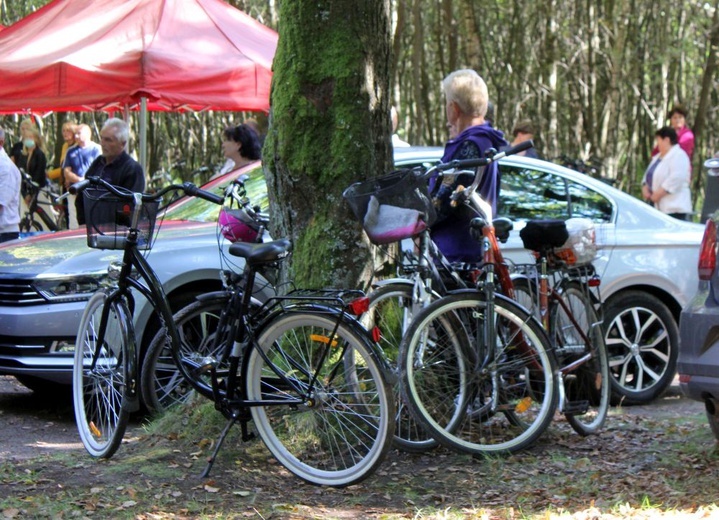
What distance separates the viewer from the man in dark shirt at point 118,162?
10.2 metres

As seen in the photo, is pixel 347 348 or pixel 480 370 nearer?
pixel 347 348

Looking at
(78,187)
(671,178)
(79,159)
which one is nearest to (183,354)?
(78,187)

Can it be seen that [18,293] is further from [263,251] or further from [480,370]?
[480,370]

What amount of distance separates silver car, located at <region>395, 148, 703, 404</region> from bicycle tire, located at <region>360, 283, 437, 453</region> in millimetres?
2096

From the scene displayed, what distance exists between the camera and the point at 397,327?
20.7ft

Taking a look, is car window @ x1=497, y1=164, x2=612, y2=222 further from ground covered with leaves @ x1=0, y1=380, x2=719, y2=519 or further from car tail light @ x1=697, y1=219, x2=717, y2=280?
car tail light @ x1=697, y1=219, x2=717, y2=280

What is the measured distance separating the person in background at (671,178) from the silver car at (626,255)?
5.70m

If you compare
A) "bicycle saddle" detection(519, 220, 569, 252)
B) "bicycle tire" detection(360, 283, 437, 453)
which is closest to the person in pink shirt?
"bicycle saddle" detection(519, 220, 569, 252)

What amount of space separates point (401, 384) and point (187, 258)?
96.1 inches

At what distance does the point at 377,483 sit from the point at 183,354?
1178 millimetres

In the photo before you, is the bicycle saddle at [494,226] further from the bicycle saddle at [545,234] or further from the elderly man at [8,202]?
the elderly man at [8,202]

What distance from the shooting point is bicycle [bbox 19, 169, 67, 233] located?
18000 mm

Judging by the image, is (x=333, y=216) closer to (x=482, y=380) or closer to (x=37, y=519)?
(x=482, y=380)

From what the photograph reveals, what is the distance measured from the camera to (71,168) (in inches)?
601
